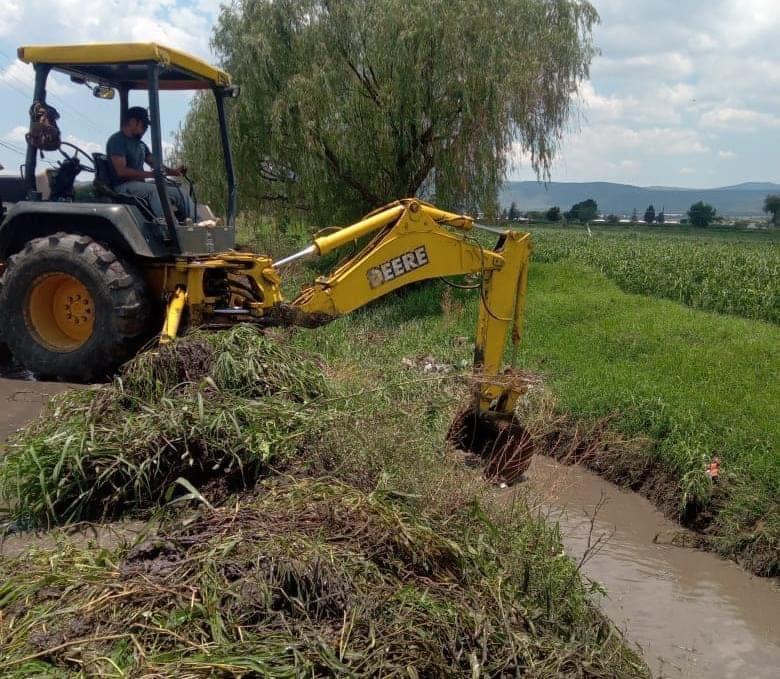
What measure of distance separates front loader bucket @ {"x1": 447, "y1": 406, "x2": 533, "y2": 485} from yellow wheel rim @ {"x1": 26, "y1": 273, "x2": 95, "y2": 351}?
2.95 metres

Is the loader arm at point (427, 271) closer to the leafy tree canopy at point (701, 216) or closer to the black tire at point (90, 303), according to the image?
the black tire at point (90, 303)

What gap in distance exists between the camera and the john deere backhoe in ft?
18.4

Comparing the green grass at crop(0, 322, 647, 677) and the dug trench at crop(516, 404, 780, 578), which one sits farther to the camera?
the dug trench at crop(516, 404, 780, 578)

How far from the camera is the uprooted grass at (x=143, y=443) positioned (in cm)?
392

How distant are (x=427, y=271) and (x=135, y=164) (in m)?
2.59

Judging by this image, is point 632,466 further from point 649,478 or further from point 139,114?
point 139,114

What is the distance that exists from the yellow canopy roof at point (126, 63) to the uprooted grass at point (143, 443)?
2.51 m

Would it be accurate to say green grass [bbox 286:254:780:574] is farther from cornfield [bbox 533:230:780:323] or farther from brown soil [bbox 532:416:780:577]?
cornfield [bbox 533:230:780:323]

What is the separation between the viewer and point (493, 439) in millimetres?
5848

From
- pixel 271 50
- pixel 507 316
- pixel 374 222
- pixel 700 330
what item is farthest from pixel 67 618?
pixel 271 50

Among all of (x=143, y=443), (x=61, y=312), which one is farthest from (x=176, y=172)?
(x=143, y=443)

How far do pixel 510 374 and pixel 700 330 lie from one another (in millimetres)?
5883

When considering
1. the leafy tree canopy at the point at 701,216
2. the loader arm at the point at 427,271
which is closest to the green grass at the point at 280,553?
the loader arm at the point at 427,271

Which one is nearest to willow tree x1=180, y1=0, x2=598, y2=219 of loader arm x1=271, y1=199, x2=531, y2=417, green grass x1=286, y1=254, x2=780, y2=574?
green grass x1=286, y1=254, x2=780, y2=574
